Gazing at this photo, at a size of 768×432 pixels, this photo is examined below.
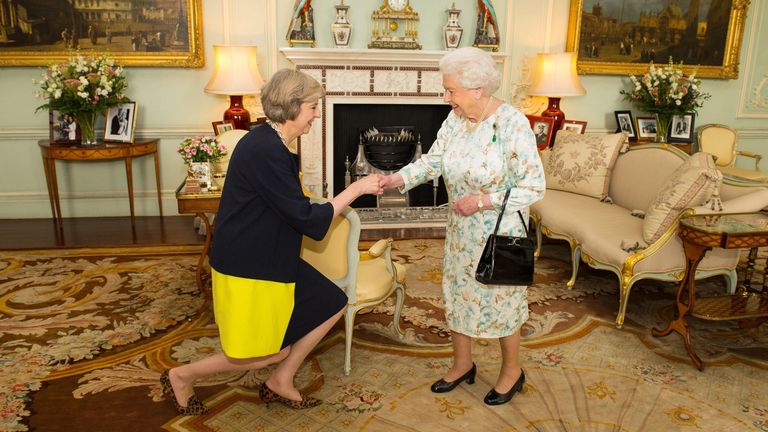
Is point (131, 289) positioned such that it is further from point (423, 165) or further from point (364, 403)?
point (423, 165)

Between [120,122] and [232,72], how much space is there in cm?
120

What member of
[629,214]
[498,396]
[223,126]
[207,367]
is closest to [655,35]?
[629,214]

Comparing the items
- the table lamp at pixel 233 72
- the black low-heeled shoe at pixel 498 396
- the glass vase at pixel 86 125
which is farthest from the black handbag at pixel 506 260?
the glass vase at pixel 86 125

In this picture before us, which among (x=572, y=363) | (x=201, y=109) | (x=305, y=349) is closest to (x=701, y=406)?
(x=572, y=363)

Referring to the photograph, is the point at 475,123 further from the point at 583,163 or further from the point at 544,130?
the point at 544,130

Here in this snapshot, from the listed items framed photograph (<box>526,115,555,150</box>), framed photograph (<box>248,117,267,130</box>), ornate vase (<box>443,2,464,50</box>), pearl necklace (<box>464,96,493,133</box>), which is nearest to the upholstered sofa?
framed photograph (<box>526,115,555,150</box>)

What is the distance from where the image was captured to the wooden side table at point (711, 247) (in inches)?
124

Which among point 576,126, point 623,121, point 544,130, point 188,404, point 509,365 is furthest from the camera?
point 623,121

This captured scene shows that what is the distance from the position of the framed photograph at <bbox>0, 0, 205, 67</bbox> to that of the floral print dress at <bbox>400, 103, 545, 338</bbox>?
3818 millimetres

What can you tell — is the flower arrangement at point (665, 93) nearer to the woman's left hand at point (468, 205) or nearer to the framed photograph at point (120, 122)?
the woman's left hand at point (468, 205)

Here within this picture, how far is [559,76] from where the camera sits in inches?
235

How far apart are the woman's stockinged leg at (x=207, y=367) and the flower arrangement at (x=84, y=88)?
11.4ft

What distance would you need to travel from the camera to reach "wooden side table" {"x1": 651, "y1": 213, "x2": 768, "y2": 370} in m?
3.14

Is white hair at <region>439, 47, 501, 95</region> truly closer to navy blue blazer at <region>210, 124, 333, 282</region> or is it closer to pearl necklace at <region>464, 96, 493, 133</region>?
pearl necklace at <region>464, 96, 493, 133</region>
